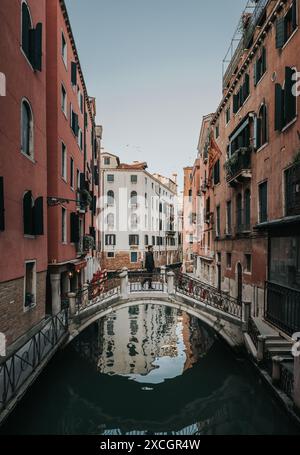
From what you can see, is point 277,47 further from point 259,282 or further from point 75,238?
point 75,238

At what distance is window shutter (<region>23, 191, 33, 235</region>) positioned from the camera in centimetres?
1068

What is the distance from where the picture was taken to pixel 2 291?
9.03 meters

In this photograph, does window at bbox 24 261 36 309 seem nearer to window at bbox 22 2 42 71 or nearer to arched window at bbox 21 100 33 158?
arched window at bbox 21 100 33 158

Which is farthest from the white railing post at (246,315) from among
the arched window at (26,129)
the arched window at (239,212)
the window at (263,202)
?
the arched window at (26,129)

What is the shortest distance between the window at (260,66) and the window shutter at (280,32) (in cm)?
183

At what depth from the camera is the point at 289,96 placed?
11141mm

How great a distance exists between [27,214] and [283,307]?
851cm

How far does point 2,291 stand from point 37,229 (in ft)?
8.97

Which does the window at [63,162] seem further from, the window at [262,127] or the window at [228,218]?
the window at [228,218]

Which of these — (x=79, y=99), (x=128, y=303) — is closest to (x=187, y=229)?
(x=79, y=99)

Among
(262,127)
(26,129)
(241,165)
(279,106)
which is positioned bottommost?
(241,165)

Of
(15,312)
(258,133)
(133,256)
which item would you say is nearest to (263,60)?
(258,133)

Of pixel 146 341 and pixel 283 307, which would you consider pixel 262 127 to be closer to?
pixel 283 307

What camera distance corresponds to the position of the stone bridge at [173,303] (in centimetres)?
1346
